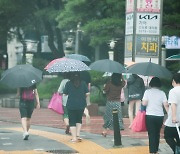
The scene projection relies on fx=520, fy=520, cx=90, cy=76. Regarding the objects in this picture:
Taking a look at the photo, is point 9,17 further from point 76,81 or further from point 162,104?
point 162,104

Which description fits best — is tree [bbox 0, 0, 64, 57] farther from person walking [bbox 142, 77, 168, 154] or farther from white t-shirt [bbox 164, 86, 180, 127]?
white t-shirt [bbox 164, 86, 180, 127]

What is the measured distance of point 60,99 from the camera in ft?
45.6

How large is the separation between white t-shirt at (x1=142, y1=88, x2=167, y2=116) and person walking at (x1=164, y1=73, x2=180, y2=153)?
55 centimetres

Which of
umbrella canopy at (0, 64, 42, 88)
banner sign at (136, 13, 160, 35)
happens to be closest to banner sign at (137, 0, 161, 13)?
banner sign at (136, 13, 160, 35)

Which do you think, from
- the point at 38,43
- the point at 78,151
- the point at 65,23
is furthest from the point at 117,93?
the point at 38,43

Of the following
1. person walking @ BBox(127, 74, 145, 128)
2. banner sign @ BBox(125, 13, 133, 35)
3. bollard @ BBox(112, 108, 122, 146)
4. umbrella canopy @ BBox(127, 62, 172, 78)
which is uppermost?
banner sign @ BBox(125, 13, 133, 35)

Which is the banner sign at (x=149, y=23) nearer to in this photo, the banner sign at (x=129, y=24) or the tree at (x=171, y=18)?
the banner sign at (x=129, y=24)

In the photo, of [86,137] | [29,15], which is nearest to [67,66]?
[86,137]

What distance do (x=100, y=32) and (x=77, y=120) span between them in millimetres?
10460

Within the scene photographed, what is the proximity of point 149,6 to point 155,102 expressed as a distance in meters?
5.03

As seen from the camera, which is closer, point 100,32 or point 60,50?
point 100,32

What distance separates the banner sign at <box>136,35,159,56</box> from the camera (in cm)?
1475

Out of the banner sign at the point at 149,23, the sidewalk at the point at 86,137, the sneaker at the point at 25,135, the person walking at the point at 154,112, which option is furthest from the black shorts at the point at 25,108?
the banner sign at the point at 149,23

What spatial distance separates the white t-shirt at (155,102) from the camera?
10.4 m
